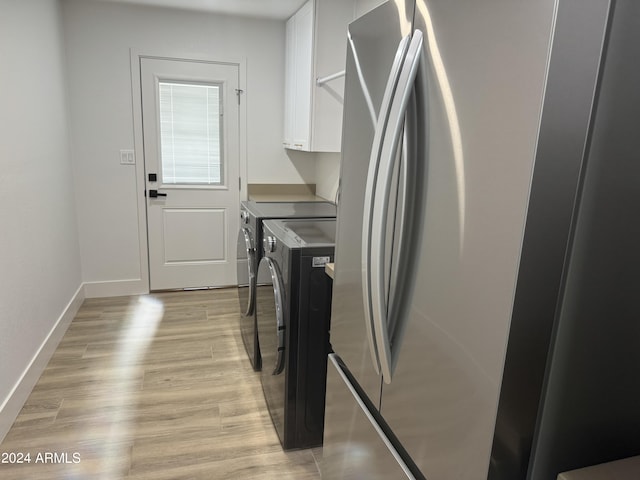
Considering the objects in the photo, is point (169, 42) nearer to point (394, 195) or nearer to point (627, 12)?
point (394, 195)

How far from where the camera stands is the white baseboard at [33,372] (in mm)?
2082

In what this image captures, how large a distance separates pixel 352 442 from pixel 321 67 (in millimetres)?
2506

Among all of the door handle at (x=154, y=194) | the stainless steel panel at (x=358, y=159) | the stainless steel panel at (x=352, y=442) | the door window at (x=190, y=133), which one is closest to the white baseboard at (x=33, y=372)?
the door handle at (x=154, y=194)

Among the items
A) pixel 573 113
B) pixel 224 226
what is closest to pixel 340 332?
pixel 573 113

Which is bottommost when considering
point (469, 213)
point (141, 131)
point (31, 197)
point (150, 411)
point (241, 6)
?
point (150, 411)

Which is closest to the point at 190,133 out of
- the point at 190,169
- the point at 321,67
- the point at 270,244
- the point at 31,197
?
the point at 190,169

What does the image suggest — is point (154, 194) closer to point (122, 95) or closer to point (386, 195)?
point (122, 95)

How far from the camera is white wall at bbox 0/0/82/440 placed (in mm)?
2164

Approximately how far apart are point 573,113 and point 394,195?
1.26ft

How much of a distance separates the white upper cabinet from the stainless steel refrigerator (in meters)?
2.14

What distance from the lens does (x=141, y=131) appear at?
3.70 m

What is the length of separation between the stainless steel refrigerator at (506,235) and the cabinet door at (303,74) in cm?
222

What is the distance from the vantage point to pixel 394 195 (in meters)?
0.89

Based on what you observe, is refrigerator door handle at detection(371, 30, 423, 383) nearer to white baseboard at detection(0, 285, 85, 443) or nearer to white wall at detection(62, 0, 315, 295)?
white baseboard at detection(0, 285, 85, 443)
